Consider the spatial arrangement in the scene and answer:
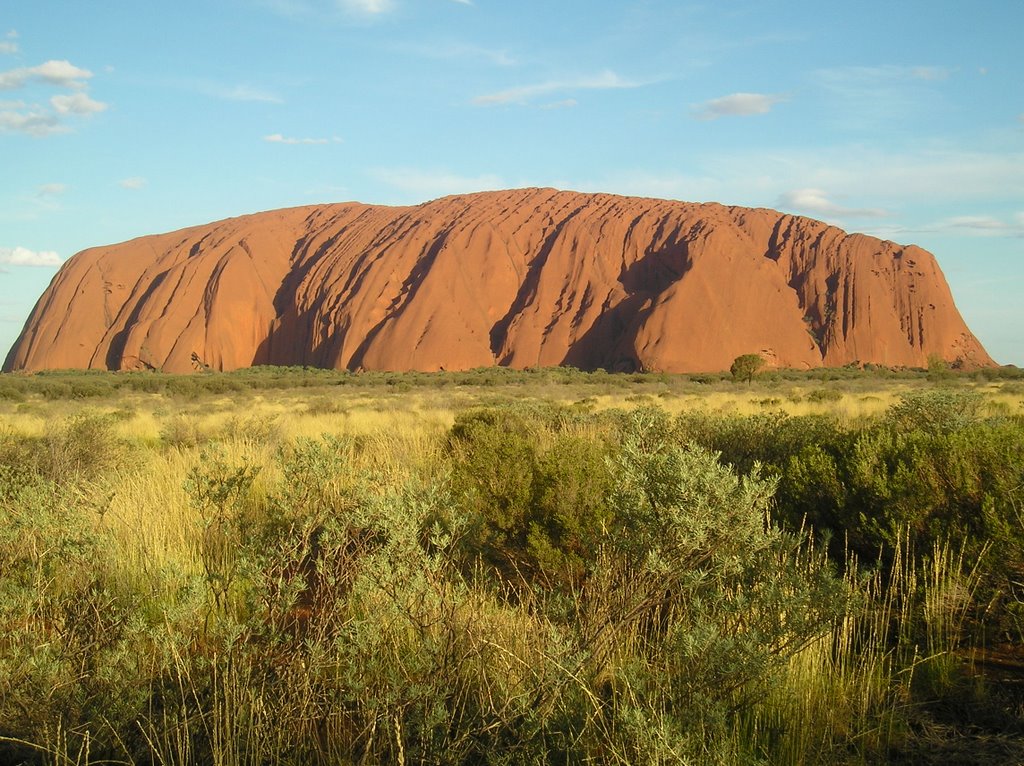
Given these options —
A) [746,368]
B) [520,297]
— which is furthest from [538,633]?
[520,297]

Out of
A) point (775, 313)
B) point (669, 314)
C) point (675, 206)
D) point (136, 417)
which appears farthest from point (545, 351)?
point (136, 417)

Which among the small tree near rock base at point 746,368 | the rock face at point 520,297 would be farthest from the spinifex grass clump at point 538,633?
Result: the rock face at point 520,297

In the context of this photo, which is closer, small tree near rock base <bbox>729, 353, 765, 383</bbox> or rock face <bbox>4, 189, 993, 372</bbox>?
small tree near rock base <bbox>729, 353, 765, 383</bbox>

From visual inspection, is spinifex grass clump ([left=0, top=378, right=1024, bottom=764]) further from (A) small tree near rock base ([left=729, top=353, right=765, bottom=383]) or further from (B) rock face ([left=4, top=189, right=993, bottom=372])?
(B) rock face ([left=4, top=189, right=993, bottom=372])

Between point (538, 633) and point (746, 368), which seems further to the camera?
point (746, 368)

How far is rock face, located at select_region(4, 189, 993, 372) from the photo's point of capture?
2216 inches

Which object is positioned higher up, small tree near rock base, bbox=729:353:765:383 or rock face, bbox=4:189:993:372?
rock face, bbox=4:189:993:372

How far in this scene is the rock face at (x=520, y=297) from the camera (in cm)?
5628

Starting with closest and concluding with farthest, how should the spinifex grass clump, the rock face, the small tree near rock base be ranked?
the spinifex grass clump → the small tree near rock base → the rock face

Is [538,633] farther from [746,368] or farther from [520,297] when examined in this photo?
[520,297]

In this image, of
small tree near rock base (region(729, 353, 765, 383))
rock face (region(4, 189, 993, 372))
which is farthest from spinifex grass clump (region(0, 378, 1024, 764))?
rock face (region(4, 189, 993, 372))

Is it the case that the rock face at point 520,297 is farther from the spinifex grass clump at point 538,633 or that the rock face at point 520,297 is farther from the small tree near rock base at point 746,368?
the spinifex grass clump at point 538,633

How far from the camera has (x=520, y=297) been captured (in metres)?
62.5

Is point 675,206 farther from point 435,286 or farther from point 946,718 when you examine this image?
point 946,718
